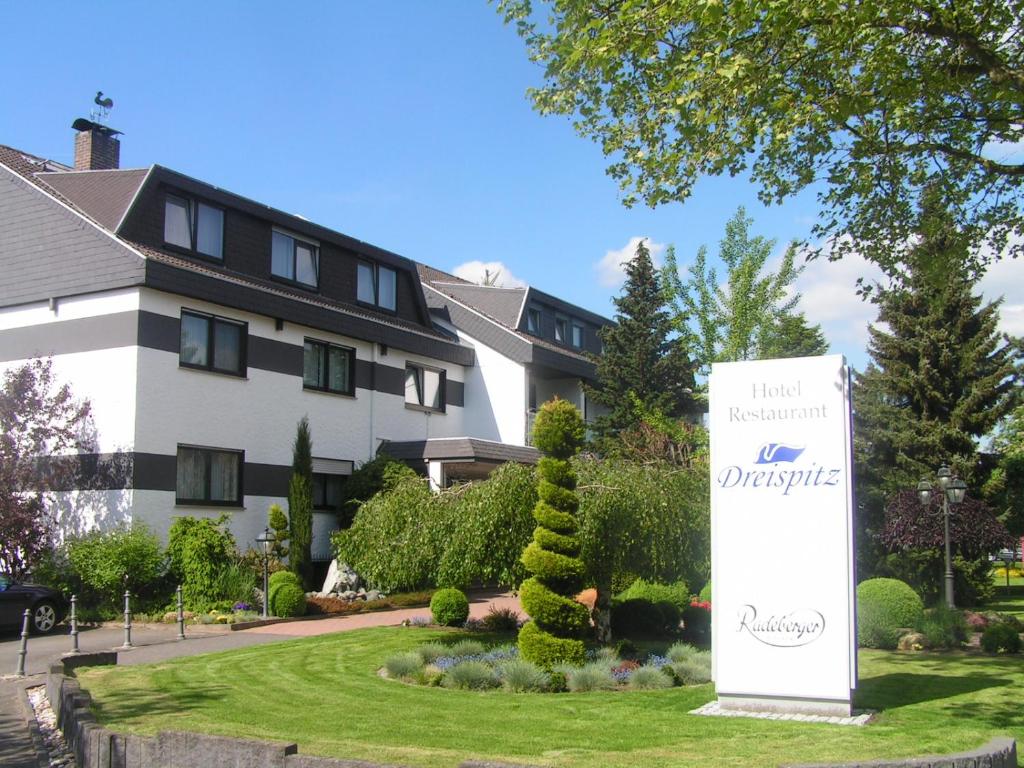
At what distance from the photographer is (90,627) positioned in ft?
65.3

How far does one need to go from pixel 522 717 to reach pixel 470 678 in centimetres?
235

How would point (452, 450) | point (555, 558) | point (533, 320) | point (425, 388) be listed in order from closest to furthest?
1. point (555, 558)
2. point (452, 450)
3. point (425, 388)
4. point (533, 320)

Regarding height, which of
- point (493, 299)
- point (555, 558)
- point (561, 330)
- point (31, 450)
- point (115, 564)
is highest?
point (493, 299)

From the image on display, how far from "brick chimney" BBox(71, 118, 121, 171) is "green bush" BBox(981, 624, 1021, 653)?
24832 millimetres

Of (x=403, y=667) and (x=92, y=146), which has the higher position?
(x=92, y=146)

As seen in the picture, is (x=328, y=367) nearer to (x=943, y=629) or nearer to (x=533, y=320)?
(x=533, y=320)

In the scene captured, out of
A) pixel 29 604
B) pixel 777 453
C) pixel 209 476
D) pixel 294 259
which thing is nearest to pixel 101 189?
pixel 294 259

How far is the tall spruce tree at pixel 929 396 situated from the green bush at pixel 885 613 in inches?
451

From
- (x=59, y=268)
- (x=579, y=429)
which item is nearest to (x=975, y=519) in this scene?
(x=579, y=429)

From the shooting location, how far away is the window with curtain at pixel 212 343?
2323cm

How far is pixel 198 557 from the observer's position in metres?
21.2

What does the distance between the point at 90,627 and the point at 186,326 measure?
7028 mm

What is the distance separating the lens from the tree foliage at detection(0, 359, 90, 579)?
21.1 meters

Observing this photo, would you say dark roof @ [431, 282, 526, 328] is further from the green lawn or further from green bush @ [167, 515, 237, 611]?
the green lawn
